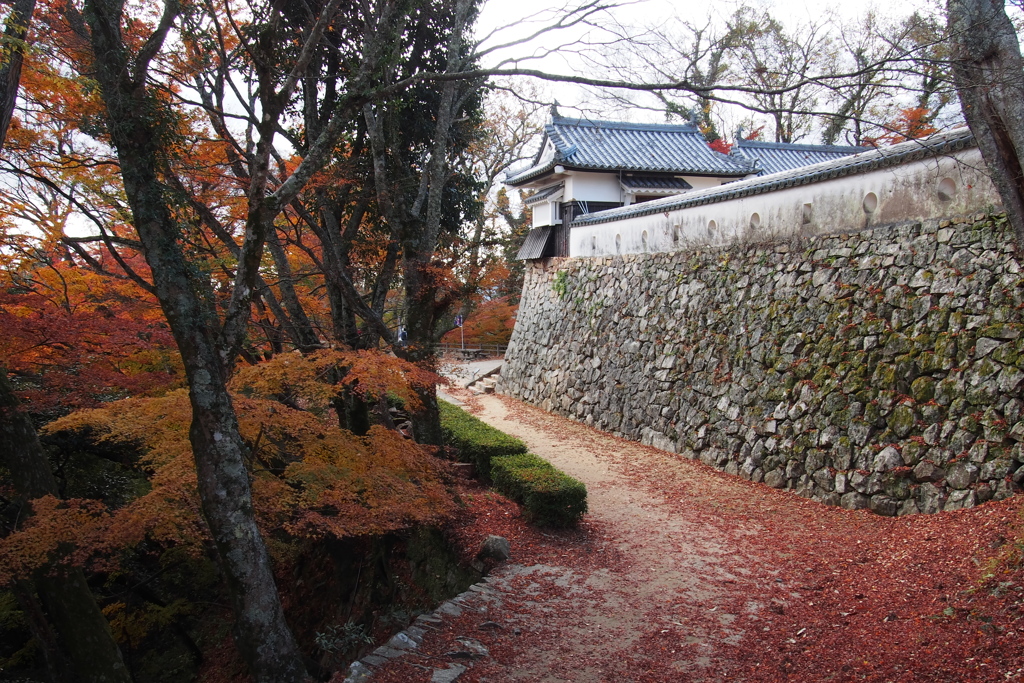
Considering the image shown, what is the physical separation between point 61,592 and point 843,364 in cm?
871

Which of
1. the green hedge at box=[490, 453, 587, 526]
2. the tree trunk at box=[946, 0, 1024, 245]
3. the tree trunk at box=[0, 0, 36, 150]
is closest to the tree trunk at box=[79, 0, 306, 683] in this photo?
the tree trunk at box=[0, 0, 36, 150]

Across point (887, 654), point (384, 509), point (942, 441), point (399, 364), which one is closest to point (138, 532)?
point (384, 509)

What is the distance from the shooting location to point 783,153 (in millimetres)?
19219

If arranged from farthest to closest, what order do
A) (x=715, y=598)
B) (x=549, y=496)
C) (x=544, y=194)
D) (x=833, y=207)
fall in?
(x=544, y=194), (x=833, y=207), (x=549, y=496), (x=715, y=598)

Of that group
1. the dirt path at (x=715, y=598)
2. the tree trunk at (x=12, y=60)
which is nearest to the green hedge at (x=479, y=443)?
the dirt path at (x=715, y=598)

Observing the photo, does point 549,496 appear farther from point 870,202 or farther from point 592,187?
point 592,187

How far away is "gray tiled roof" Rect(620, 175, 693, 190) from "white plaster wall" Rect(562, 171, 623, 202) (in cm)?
29

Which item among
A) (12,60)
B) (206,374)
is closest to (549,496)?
(206,374)

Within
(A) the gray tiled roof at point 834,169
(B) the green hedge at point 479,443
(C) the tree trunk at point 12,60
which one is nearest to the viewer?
(C) the tree trunk at point 12,60

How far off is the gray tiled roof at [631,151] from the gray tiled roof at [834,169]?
9.93 ft

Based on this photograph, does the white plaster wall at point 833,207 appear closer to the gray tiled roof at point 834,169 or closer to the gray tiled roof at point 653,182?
the gray tiled roof at point 834,169

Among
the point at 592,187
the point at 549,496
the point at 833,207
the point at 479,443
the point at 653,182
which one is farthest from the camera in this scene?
the point at 653,182

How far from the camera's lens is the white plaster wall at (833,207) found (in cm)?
673

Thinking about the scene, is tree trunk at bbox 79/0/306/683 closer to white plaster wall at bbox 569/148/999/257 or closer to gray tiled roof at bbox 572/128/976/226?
gray tiled roof at bbox 572/128/976/226
